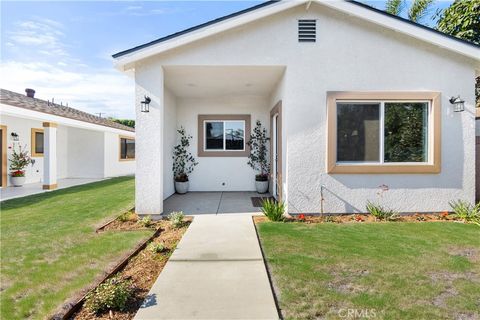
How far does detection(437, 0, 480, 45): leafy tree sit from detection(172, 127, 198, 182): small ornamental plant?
1185 centimetres

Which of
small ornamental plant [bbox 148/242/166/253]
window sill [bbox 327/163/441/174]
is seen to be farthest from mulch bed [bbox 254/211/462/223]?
small ornamental plant [bbox 148/242/166/253]

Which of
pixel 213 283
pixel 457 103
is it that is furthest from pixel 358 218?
pixel 213 283

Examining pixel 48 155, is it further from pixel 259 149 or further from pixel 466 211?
pixel 466 211

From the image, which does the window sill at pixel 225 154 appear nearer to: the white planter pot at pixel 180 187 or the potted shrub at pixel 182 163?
the potted shrub at pixel 182 163

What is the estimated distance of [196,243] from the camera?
214 inches

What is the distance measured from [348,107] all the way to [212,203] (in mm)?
5214

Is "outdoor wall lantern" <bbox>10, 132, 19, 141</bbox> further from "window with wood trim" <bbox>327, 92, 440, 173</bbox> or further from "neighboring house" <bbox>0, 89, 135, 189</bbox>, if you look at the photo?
"window with wood trim" <bbox>327, 92, 440, 173</bbox>

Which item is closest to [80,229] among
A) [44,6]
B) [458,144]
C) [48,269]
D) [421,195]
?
[48,269]

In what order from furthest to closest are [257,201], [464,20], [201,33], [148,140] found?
[464,20]
[257,201]
[148,140]
[201,33]

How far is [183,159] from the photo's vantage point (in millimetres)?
11492

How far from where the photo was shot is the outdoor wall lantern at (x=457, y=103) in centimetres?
724

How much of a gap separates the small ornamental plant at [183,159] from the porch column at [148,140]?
3.77 metres

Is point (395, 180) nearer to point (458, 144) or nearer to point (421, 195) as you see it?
point (421, 195)

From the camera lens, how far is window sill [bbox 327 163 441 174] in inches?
288
